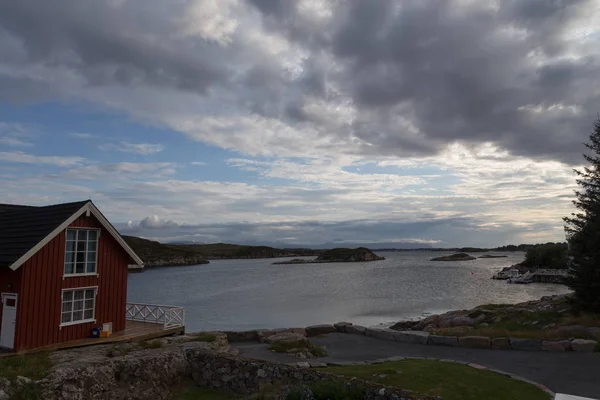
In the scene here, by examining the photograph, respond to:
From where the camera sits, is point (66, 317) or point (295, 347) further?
point (295, 347)

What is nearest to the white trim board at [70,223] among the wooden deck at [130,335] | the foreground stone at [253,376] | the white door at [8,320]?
the white door at [8,320]

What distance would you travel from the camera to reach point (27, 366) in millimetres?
13273

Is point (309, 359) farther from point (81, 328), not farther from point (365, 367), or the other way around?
point (81, 328)

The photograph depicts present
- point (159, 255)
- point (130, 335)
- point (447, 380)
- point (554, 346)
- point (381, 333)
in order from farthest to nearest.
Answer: point (159, 255)
point (381, 333)
point (130, 335)
point (554, 346)
point (447, 380)

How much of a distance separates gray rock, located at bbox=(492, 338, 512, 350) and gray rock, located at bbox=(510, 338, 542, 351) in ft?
0.52

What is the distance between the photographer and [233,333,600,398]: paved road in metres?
13.5

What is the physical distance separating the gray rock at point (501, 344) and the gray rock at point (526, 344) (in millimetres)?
158

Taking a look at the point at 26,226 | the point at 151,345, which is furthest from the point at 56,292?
the point at 151,345

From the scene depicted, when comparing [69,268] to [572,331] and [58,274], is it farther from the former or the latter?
[572,331]

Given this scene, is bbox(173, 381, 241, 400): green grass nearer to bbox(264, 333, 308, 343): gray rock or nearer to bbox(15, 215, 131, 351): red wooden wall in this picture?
bbox(264, 333, 308, 343): gray rock

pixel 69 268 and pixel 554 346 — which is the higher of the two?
pixel 69 268

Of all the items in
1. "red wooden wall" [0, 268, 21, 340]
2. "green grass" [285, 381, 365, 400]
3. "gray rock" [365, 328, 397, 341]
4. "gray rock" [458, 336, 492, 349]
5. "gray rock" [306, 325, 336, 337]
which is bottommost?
"gray rock" [306, 325, 336, 337]

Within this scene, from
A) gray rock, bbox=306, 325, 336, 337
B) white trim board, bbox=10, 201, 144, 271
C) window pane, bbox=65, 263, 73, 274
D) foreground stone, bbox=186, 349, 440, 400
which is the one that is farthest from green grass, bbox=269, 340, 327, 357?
window pane, bbox=65, 263, 73, 274

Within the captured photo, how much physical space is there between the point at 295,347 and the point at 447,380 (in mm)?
8075
